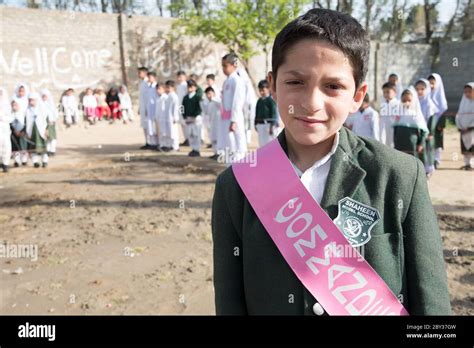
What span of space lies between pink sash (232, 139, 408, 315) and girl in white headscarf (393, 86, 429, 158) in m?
5.18

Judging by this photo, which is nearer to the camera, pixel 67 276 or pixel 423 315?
pixel 423 315

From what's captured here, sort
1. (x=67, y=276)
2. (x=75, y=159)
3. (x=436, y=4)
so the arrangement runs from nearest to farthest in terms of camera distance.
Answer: (x=67, y=276) < (x=75, y=159) < (x=436, y=4)

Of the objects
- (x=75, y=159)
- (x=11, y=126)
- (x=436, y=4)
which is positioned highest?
(x=436, y=4)

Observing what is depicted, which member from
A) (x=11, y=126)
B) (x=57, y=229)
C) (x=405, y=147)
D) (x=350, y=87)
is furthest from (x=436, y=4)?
(x=350, y=87)

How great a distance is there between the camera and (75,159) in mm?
9023

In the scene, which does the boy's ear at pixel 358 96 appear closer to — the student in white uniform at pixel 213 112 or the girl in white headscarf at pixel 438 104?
the girl in white headscarf at pixel 438 104

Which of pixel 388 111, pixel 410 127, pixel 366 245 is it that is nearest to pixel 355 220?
pixel 366 245

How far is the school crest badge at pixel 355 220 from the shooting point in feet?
3.64

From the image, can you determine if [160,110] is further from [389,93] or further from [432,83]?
[432,83]

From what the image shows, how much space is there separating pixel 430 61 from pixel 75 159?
17520 mm

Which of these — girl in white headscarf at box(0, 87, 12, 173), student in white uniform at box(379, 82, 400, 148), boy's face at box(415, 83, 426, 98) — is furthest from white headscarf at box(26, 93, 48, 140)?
boy's face at box(415, 83, 426, 98)

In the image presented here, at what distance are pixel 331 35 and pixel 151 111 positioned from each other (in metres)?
9.26

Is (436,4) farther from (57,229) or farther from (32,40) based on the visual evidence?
(57,229)

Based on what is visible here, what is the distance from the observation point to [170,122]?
368 inches
